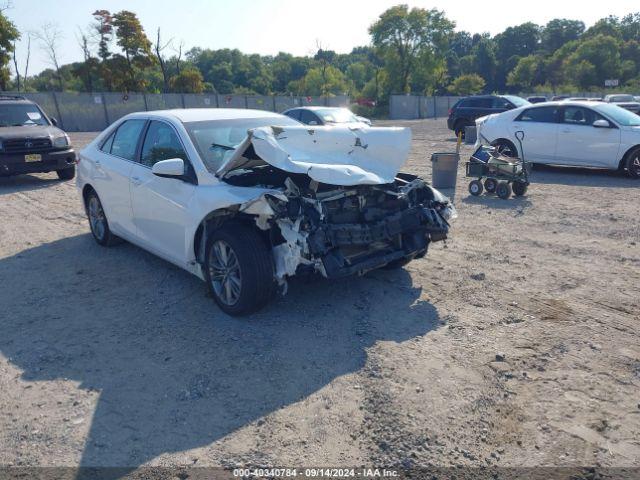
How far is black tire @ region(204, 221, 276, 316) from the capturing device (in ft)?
14.1

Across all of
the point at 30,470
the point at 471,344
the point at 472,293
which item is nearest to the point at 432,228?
the point at 472,293

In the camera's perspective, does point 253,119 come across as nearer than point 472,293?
No

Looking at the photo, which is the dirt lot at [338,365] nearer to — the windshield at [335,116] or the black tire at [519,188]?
the black tire at [519,188]

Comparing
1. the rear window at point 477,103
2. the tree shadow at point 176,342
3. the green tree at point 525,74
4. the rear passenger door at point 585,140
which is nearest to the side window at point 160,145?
the tree shadow at point 176,342

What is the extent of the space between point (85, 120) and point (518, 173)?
3107cm

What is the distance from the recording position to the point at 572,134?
1170 centimetres

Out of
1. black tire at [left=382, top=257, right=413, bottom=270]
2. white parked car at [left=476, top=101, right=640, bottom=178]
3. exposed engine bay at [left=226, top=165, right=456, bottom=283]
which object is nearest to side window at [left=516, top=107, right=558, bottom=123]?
white parked car at [left=476, top=101, right=640, bottom=178]

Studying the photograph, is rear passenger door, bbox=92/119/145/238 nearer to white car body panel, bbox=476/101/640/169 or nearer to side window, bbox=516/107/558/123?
white car body panel, bbox=476/101/640/169

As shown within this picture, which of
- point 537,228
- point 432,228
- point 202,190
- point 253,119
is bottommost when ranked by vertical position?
point 537,228

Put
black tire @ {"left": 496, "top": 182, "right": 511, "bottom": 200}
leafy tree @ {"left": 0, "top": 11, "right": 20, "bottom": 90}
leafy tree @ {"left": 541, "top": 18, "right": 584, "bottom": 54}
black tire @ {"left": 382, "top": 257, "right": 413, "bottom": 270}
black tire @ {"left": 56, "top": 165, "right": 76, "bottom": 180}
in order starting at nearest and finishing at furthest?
black tire @ {"left": 382, "top": 257, "right": 413, "bottom": 270} < black tire @ {"left": 496, "top": 182, "right": 511, "bottom": 200} < black tire @ {"left": 56, "top": 165, "right": 76, "bottom": 180} < leafy tree @ {"left": 0, "top": 11, "right": 20, "bottom": 90} < leafy tree @ {"left": 541, "top": 18, "right": 584, "bottom": 54}

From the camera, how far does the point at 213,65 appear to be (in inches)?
3644

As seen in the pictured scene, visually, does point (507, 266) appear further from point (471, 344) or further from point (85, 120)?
point (85, 120)

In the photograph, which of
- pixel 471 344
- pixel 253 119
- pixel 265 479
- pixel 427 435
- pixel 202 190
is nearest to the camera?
pixel 265 479

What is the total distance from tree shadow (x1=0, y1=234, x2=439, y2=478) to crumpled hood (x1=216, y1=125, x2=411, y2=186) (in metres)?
1.17
